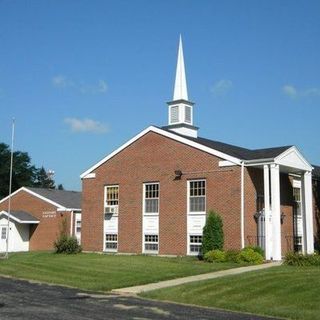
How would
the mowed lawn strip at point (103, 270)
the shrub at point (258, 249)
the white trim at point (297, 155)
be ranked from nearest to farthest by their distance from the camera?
1. the mowed lawn strip at point (103, 270)
2. the shrub at point (258, 249)
3. the white trim at point (297, 155)

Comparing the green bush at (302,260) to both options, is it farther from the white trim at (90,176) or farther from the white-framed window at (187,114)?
the white-framed window at (187,114)

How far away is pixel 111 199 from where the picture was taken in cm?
3584

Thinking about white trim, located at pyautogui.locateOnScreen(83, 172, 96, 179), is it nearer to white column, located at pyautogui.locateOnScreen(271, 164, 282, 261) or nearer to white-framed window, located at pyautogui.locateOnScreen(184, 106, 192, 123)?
white-framed window, located at pyautogui.locateOnScreen(184, 106, 192, 123)

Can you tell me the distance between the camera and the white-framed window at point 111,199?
35.3 m

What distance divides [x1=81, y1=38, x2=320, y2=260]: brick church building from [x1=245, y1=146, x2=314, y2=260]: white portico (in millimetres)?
51

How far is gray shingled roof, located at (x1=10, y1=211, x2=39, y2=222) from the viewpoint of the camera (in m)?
45.4

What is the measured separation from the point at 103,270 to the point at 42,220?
2360 centimetres

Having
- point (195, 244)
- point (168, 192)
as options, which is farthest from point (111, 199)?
point (195, 244)

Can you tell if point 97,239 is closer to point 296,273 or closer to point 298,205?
point 298,205

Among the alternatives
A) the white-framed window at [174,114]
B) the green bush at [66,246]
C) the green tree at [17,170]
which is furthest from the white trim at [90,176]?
the green tree at [17,170]

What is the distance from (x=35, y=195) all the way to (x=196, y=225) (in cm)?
2037

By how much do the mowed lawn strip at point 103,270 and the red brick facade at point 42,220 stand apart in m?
15.7

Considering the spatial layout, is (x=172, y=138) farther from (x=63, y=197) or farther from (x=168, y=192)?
(x=63, y=197)

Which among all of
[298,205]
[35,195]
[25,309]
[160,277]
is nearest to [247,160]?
[298,205]
